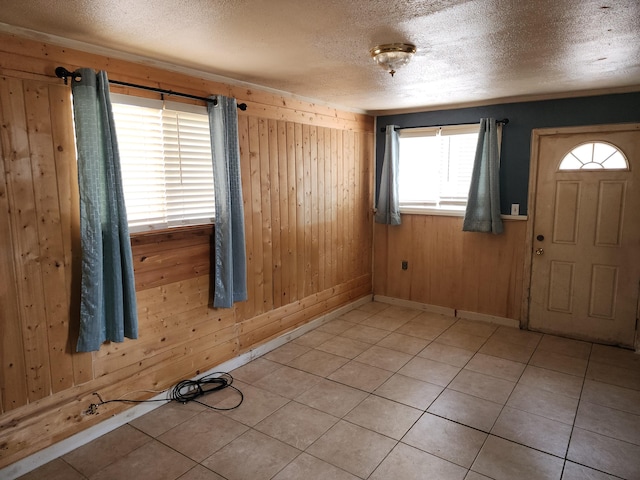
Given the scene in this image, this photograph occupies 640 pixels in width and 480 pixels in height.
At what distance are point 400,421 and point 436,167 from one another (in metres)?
2.96

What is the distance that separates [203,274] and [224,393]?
91 cm

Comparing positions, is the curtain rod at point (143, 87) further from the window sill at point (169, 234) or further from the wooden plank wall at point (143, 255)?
the window sill at point (169, 234)

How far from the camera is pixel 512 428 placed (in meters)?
2.71

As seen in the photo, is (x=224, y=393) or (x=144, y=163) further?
(x=224, y=393)

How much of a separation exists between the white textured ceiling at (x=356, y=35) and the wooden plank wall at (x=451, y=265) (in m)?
1.76

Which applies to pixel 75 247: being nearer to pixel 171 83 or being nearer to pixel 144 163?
pixel 144 163

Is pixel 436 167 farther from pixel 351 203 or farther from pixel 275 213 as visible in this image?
pixel 275 213

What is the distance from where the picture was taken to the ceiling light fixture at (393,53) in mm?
2385

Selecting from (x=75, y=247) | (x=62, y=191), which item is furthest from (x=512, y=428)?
(x=62, y=191)

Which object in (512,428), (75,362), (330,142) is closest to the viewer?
(75,362)

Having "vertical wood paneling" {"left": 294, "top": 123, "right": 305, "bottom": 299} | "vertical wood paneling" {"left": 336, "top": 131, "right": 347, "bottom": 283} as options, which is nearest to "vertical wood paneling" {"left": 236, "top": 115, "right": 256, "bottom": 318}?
"vertical wood paneling" {"left": 294, "top": 123, "right": 305, "bottom": 299}

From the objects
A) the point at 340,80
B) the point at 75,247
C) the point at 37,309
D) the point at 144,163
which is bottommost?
the point at 37,309

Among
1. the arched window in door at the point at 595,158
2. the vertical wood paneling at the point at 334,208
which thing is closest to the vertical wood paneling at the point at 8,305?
the vertical wood paneling at the point at 334,208

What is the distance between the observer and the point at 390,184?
4.97 meters
